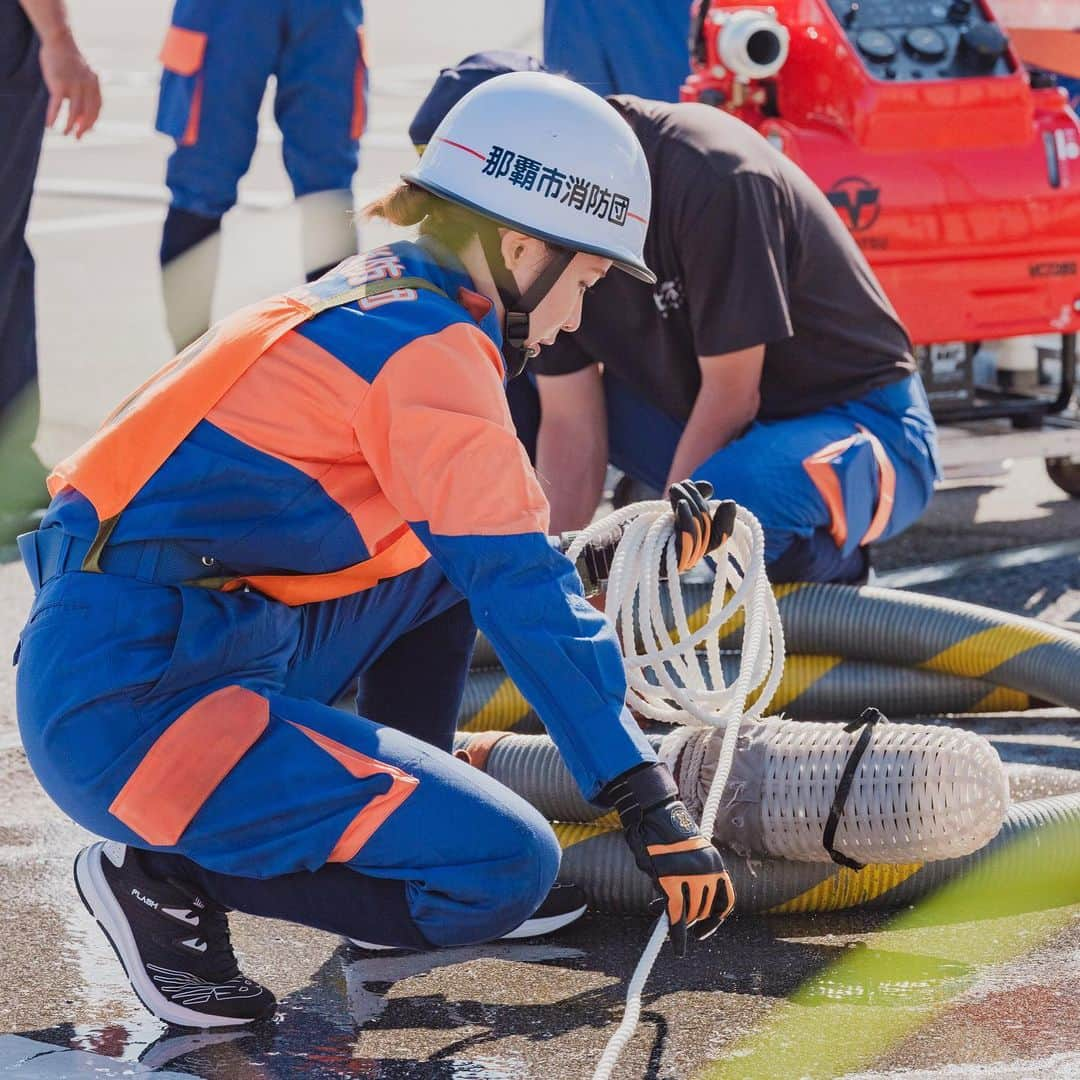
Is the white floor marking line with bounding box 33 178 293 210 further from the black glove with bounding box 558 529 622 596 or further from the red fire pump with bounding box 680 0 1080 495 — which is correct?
the black glove with bounding box 558 529 622 596

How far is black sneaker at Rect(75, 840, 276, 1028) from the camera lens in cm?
267

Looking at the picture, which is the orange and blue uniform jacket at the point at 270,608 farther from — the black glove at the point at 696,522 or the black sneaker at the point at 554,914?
the black glove at the point at 696,522

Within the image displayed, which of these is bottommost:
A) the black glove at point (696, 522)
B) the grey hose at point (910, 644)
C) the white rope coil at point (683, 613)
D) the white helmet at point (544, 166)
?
the grey hose at point (910, 644)

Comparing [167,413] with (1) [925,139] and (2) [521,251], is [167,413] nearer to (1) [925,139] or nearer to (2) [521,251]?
(2) [521,251]

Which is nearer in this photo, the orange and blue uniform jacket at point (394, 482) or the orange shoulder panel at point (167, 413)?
the orange and blue uniform jacket at point (394, 482)

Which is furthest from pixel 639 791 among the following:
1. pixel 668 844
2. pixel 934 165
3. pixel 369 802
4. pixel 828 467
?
pixel 934 165

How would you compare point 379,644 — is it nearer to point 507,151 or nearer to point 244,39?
point 507,151

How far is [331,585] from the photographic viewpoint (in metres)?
2.73

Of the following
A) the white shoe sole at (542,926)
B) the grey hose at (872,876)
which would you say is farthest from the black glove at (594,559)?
the white shoe sole at (542,926)

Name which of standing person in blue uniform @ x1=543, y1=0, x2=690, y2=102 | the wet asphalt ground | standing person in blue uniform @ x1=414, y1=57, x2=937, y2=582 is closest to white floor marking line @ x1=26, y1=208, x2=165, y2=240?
standing person in blue uniform @ x1=543, y1=0, x2=690, y2=102

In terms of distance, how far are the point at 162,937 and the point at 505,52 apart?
2331mm

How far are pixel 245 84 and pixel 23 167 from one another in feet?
3.09

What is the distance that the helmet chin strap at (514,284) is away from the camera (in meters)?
2.65

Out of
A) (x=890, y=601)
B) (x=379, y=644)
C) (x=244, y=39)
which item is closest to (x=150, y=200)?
(x=244, y=39)
